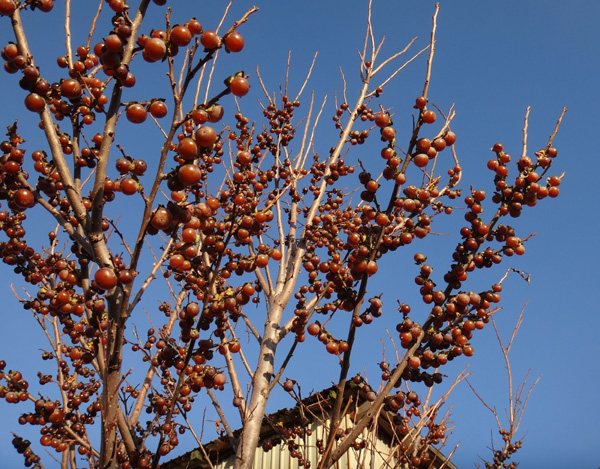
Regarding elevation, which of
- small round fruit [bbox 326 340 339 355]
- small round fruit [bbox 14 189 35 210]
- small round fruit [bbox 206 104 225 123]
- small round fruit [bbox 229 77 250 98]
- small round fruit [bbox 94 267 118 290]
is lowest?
small round fruit [bbox 326 340 339 355]

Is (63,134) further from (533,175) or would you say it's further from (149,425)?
(149,425)

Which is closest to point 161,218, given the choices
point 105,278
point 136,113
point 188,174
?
point 188,174

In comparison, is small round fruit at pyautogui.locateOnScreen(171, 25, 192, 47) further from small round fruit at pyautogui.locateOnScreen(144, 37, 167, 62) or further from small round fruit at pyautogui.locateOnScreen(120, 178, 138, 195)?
small round fruit at pyautogui.locateOnScreen(120, 178, 138, 195)

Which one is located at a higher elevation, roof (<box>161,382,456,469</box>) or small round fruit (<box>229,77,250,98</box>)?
small round fruit (<box>229,77,250,98</box>)

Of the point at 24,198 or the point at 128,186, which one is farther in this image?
the point at 24,198

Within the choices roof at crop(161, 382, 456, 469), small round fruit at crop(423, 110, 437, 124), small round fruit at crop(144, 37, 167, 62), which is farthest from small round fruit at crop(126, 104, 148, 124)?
roof at crop(161, 382, 456, 469)

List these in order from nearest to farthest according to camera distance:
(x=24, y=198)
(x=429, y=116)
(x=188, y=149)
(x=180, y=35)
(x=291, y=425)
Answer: (x=188, y=149) < (x=180, y=35) < (x=24, y=198) < (x=429, y=116) < (x=291, y=425)

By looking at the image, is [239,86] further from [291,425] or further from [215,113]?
[291,425]

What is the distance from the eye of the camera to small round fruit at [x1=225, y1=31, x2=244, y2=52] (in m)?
2.21

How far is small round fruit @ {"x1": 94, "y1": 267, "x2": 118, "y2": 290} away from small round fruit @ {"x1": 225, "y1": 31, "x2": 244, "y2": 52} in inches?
46.2

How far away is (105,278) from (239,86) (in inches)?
41.6

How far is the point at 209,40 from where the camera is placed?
7.14 ft

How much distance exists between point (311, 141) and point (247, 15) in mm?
4734

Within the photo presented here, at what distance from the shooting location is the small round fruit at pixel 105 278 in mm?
2141
